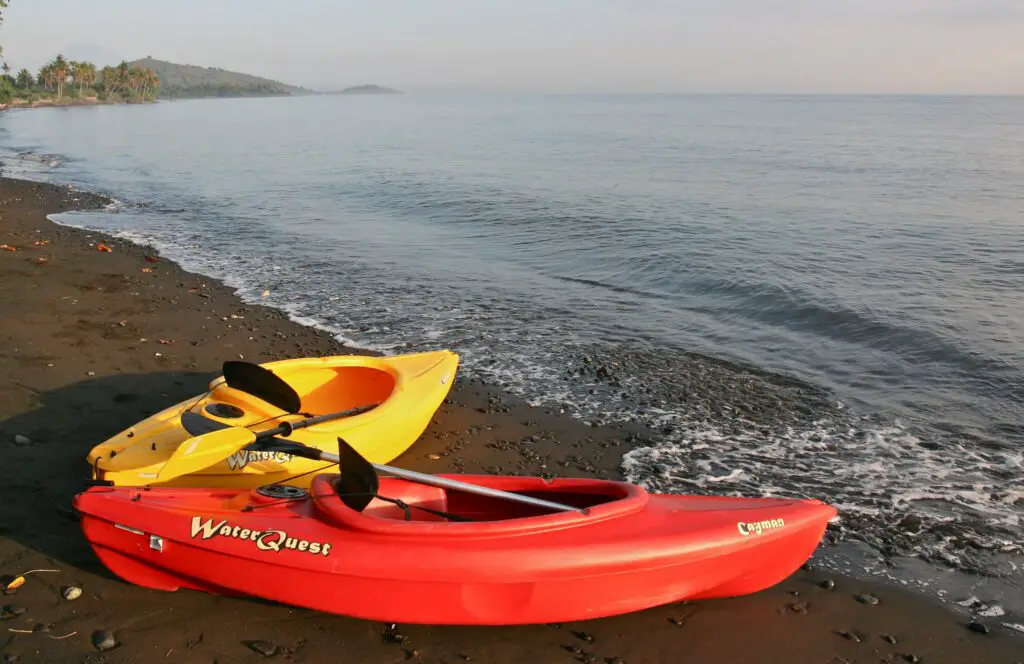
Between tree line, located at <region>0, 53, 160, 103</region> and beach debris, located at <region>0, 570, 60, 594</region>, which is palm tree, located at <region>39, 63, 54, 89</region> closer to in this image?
tree line, located at <region>0, 53, 160, 103</region>

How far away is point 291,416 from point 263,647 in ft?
9.05

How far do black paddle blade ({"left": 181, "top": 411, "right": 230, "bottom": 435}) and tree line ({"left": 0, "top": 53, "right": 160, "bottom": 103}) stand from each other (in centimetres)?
13288

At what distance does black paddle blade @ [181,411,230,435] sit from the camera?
20.6 feet

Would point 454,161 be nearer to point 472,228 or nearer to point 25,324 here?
point 472,228

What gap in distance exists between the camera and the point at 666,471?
732cm

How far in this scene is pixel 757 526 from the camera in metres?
5.15

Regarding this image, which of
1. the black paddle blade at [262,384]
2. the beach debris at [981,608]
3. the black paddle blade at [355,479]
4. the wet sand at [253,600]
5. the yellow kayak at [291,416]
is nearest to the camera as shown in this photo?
the wet sand at [253,600]

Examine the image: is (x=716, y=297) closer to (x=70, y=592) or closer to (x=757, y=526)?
(x=757, y=526)

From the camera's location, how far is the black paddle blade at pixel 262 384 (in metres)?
6.44

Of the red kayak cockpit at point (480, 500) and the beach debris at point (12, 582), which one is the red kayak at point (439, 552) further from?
the beach debris at point (12, 582)

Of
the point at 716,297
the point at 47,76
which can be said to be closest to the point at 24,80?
the point at 47,76

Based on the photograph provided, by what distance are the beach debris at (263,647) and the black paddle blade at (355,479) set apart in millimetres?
972

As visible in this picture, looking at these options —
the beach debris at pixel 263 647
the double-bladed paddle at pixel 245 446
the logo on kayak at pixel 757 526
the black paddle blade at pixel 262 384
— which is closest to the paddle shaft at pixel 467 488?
the double-bladed paddle at pixel 245 446

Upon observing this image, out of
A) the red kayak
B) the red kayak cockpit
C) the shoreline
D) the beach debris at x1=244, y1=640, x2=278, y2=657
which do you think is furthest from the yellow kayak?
the shoreline
